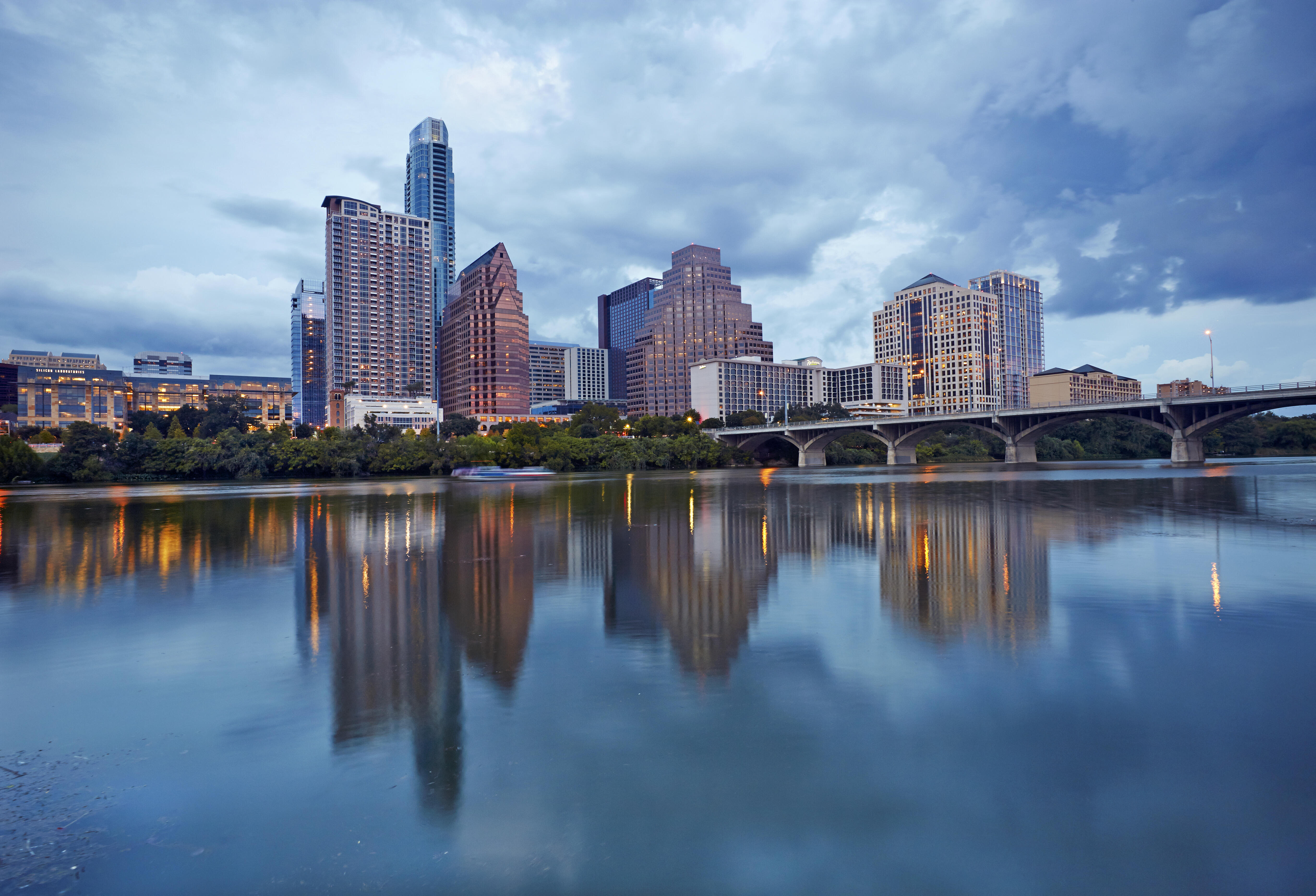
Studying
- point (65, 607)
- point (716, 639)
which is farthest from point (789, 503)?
point (65, 607)

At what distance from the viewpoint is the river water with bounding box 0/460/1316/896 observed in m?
4.47

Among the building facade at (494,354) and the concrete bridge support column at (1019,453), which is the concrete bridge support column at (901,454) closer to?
the concrete bridge support column at (1019,453)

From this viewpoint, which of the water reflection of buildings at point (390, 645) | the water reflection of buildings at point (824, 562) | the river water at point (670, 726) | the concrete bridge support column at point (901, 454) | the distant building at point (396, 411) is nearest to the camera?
the river water at point (670, 726)

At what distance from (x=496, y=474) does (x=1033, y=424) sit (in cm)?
7792

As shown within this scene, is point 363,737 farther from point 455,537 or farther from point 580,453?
point 580,453

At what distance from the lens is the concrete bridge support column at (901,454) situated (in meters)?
112

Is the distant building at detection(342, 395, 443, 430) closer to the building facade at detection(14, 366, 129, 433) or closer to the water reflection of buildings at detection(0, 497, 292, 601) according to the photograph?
the building facade at detection(14, 366, 129, 433)

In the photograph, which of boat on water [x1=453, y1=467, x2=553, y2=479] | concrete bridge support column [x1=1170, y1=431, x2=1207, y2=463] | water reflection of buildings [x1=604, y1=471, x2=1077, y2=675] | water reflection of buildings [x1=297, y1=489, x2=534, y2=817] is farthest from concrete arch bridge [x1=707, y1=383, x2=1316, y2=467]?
water reflection of buildings [x1=297, y1=489, x2=534, y2=817]

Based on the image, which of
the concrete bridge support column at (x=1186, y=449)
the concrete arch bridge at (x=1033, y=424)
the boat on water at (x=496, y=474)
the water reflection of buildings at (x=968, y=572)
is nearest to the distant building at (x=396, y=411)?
the concrete arch bridge at (x=1033, y=424)

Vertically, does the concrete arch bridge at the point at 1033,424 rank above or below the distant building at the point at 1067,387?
below

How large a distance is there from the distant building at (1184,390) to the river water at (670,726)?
260 ft

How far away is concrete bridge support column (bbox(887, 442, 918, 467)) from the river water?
99.3 meters

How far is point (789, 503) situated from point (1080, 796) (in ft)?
92.7

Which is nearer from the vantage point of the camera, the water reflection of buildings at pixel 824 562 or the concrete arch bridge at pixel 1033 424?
the water reflection of buildings at pixel 824 562
